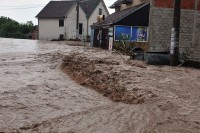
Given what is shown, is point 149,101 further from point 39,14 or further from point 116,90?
point 39,14

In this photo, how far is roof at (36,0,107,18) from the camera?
205 ft

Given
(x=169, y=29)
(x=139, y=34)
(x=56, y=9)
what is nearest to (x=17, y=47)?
(x=139, y=34)

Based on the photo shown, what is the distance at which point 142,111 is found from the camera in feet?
29.5

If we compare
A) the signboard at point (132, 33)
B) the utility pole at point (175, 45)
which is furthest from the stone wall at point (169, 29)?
the utility pole at point (175, 45)

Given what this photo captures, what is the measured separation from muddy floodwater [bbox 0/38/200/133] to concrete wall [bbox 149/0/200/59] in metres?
9.43

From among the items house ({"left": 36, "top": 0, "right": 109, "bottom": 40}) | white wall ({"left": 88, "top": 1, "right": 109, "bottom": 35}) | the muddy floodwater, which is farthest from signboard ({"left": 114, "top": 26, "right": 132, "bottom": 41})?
white wall ({"left": 88, "top": 1, "right": 109, "bottom": 35})

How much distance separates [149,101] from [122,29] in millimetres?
20272

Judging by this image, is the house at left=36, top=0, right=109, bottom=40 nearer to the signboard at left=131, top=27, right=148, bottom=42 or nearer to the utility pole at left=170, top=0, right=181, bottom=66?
the signboard at left=131, top=27, right=148, bottom=42

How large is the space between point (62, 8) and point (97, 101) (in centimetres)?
5497

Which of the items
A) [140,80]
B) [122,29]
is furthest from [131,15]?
[140,80]

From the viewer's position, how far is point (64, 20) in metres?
61.5

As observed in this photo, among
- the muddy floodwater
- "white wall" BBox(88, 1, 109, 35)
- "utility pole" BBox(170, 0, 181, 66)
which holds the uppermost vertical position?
"white wall" BBox(88, 1, 109, 35)

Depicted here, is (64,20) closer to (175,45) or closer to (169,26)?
(169,26)

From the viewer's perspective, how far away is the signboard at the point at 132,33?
29.7m
